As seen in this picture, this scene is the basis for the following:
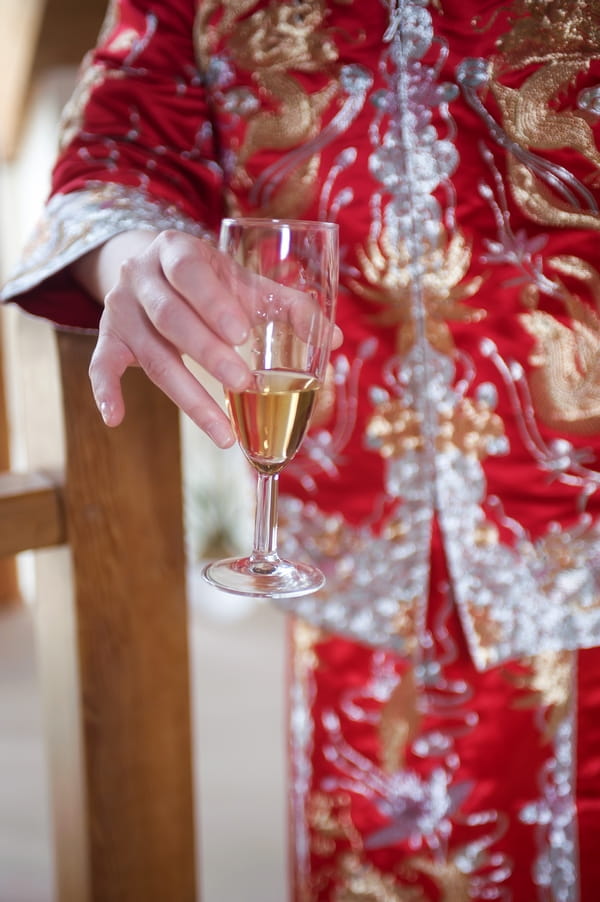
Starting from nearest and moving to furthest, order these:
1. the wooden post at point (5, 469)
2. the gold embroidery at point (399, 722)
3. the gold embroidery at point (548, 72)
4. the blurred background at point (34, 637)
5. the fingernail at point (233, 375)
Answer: the fingernail at point (233, 375) < the gold embroidery at point (548, 72) < the gold embroidery at point (399, 722) < the blurred background at point (34, 637) < the wooden post at point (5, 469)

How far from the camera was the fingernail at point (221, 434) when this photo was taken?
47 cm

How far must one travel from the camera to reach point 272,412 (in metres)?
0.47

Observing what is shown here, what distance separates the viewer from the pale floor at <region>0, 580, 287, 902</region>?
1.70m

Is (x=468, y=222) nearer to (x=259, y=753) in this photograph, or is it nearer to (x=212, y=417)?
(x=212, y=417)

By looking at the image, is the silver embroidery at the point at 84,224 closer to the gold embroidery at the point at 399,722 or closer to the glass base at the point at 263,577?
the glass base at the point at 263,577

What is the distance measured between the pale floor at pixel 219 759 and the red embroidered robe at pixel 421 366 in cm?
90

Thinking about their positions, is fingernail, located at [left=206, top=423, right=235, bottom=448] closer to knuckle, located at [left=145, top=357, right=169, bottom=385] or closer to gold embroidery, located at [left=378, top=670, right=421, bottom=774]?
knuckle, located at [left=145, top=357, right=169, bottom=385]

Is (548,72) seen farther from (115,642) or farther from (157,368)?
(115,642)

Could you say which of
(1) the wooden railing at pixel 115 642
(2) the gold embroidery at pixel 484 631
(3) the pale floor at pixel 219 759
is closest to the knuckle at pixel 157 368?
(1) the wooden railing at pixel 115 642

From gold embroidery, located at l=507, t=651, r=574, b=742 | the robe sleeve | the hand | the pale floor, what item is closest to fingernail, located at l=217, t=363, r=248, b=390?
the hand

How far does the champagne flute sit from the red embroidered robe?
20cm

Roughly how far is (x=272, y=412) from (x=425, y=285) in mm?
279

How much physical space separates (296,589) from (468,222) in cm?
31

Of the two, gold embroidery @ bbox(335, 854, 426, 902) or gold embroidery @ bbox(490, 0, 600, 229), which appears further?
gold embroidery @ bbox(335, 854, 426, 902)
